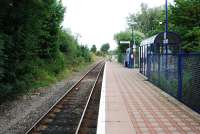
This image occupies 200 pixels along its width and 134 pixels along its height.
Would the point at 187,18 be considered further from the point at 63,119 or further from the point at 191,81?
the point at 63,119

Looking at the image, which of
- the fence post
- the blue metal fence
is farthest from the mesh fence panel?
the fence post

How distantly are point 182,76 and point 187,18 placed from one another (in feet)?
30.9

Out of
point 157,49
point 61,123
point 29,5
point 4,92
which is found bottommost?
point 61,123

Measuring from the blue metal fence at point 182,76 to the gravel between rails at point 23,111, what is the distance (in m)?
4.89

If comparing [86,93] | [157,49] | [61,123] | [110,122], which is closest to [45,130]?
[61,123]

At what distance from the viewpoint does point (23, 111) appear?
11.8 metres

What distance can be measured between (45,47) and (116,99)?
41.3ft

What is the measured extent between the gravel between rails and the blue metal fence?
489cm

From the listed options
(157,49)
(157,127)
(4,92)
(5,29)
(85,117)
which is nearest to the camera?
(157,127)

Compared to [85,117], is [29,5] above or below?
above

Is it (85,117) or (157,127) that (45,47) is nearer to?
(85,117)

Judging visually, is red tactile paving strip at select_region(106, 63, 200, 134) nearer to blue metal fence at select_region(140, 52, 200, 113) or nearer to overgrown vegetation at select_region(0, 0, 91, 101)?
blue metal fence at select_region(140, 52, 200, 113)

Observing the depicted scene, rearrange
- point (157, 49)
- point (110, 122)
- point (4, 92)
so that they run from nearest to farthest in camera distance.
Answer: point (110, 122) < point (4, 92) < point (157, 49)

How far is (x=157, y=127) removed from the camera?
26.8ft
